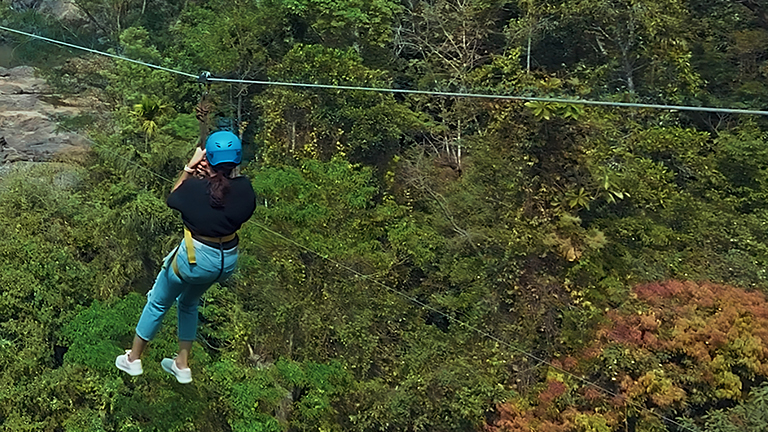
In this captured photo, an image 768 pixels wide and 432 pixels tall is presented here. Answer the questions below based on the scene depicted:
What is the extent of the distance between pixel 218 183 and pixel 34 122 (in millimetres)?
17891

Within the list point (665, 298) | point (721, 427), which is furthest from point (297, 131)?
point (721, 427)

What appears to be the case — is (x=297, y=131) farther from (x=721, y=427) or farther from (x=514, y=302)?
(x=721, y=427)

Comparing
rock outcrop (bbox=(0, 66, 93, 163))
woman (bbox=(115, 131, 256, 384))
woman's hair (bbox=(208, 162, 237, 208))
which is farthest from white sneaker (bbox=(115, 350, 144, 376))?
rock outcrop (bbox=(0, 66, 93, 163))

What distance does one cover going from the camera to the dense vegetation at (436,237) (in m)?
9.04

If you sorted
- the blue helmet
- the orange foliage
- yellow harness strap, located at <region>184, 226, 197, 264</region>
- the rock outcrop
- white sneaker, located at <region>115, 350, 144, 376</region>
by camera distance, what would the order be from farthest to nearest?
the rock outcrop, the orange foliage, white sneaker, located at <region>115, 350, 144, 376</region>, yellow harness strap, located at <region>184, 226, 197, 264</region>, the blue helmet

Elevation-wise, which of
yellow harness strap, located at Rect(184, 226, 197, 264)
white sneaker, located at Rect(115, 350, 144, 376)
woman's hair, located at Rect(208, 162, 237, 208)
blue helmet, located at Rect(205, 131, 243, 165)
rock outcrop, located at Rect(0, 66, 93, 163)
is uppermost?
blue helmet, located at Rect(205, 131, 243, 165)

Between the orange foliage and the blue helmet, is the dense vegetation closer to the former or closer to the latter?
the orange foliage

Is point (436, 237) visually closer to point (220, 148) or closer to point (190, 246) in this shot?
point (190, 246)

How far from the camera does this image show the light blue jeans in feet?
9.73

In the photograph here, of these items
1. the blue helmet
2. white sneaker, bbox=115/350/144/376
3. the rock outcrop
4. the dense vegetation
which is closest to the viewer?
the blue helmet

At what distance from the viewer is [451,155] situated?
13547mm

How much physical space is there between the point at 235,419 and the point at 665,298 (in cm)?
537

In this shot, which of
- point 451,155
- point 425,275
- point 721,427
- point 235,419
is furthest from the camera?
point 451,155

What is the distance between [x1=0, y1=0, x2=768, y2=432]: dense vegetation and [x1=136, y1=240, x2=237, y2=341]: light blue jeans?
594 centimetres
